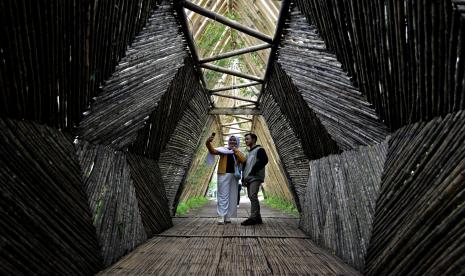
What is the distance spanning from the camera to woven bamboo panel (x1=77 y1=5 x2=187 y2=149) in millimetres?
3496

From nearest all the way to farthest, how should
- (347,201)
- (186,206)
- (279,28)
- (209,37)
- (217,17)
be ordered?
1. (347,201)
2. (279,28)
3. (217,17)
4. (209,37)
5. (186,206)

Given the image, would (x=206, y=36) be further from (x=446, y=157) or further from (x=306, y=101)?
(x=446, y=157)

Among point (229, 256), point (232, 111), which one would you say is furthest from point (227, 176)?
point (232, 111)

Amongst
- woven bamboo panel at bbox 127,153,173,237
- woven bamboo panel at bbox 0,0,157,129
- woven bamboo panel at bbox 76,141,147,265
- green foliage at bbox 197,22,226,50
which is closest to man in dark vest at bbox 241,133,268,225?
woven bamboo panel at bbox 127,153,173,237

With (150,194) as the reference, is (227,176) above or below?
above

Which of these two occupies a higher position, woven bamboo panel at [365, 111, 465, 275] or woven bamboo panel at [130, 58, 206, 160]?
woven bamboo panel at [130, 58, 206, 160]

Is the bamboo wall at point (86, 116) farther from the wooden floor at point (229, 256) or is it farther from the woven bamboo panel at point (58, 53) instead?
the wooden floor at point (229, 256)

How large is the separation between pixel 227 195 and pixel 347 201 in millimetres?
3312

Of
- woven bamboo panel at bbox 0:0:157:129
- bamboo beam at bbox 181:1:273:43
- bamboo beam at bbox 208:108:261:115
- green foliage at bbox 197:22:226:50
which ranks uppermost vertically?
green foliage at bbox 197:22:226:50

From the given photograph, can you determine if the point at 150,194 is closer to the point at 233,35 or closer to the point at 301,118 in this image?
the point at 301,118

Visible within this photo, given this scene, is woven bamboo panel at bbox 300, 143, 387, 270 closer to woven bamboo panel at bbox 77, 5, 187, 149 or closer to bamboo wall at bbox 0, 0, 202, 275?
bamboo wall at bbox 0, 0, 202, 275

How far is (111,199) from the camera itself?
3627 mm

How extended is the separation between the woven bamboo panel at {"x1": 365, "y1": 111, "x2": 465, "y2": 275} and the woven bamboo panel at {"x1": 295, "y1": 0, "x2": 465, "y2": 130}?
13cm

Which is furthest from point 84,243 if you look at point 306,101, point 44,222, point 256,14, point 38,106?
point 256,14
